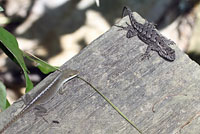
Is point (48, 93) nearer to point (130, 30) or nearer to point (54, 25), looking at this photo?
point (130, 30)

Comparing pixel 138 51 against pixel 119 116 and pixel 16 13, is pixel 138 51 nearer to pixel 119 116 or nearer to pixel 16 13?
pixel 119 116

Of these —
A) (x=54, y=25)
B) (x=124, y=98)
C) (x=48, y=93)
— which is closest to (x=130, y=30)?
(x=124, y=98)

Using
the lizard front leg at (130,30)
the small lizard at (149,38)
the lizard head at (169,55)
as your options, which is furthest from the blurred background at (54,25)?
the lizard head at (169,55)

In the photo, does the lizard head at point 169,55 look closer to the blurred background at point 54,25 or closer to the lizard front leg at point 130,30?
the lizard front leg at point 130,30

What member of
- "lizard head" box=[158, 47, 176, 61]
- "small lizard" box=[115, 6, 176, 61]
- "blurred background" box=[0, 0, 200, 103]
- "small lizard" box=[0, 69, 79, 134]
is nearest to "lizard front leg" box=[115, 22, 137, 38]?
"small lizard" box=[115, 6, 176, 61]

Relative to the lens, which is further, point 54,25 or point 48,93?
point 54,25

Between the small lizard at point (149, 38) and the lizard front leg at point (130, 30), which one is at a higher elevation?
the lizard front leg at point (130, 30)
